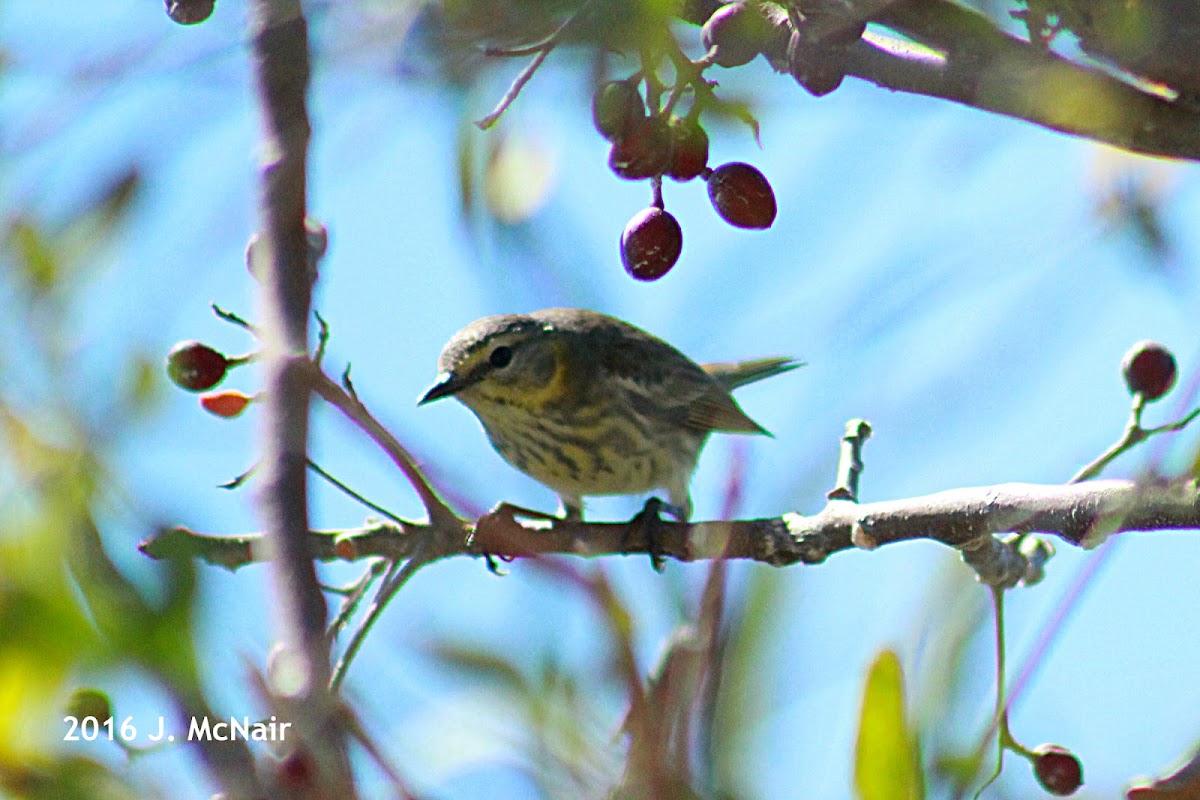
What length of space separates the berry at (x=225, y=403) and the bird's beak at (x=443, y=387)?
1.74 meters

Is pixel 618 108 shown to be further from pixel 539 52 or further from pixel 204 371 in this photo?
pixel 204 371

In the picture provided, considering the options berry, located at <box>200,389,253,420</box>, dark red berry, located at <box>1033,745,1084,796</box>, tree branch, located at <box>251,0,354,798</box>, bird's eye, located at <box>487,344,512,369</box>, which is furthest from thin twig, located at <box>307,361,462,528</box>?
bird's eye, located at <box>487,344,512,369</box>

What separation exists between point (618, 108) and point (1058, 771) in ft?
4.53

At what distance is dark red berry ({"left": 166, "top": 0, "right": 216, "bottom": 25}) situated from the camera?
221cm

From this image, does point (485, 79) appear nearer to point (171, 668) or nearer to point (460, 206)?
point (460, 206)

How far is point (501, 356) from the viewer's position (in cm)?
476

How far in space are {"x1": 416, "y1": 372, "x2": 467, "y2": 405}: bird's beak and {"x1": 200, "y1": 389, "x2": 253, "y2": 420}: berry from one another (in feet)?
5.72

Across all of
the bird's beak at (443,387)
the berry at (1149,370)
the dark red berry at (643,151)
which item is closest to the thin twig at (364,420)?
the dark red berry at (643,151)

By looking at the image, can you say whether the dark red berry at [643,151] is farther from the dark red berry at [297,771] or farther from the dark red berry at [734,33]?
the dark red berry at [297,771]

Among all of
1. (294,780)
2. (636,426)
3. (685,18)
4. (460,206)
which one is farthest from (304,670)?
(636,426)

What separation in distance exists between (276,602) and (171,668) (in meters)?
0.10

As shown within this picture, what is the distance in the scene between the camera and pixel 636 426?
16.8 ft

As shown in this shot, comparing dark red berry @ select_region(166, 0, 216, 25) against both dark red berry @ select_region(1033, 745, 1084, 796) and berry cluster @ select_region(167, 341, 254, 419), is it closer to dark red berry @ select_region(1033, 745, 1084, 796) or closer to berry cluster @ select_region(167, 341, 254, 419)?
berry cluster @ select_region(167, 341, 254, 419)

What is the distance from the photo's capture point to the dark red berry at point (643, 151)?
2.00 meters
